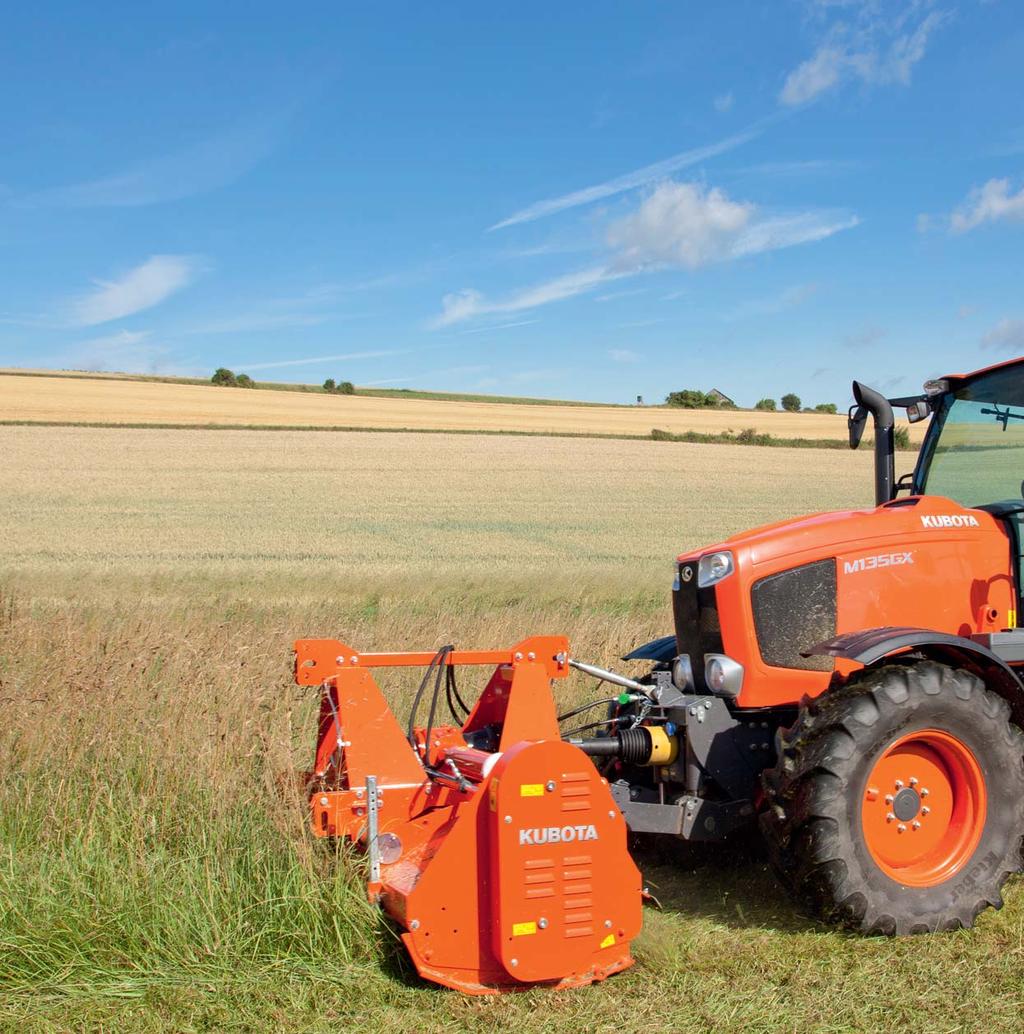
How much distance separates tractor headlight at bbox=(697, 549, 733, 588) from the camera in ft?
15.3

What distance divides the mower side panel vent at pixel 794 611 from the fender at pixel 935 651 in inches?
2.4

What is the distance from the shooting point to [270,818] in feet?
14.4

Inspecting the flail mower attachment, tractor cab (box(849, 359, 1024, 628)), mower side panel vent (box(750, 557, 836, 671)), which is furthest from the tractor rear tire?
tractor cab (box(849, 359, 1024, 628))

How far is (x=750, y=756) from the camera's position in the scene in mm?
4695

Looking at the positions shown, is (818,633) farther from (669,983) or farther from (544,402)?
(544,402)

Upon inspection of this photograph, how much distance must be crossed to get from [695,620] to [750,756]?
0.64 meters

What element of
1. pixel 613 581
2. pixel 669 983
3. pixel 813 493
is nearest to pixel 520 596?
pixel 613 581

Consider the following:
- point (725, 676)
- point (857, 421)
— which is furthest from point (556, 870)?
point (857, 421)

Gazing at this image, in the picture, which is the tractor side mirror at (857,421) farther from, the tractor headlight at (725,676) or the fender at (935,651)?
the tractor headlight at (725,676)

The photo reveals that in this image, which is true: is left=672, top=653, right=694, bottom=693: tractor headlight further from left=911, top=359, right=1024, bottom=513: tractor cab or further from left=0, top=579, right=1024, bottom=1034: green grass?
left=911, top=359, right=1024, bottom=513: tractor cab

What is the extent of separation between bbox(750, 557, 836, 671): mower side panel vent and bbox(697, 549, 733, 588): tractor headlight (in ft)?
0.47

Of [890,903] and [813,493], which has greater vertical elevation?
[813,493]

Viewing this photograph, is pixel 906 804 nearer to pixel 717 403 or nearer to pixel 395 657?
pixel 395 657

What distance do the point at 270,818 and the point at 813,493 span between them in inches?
1077
